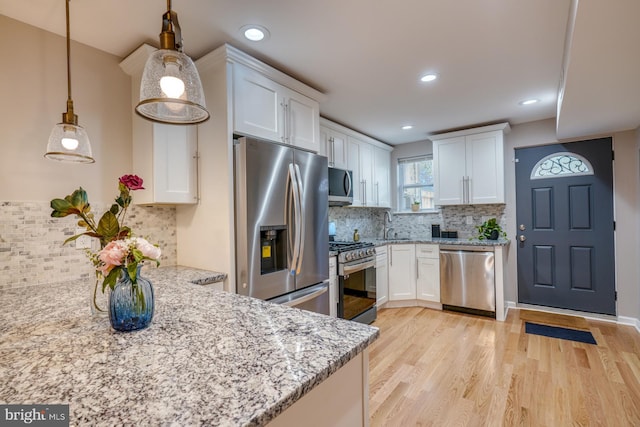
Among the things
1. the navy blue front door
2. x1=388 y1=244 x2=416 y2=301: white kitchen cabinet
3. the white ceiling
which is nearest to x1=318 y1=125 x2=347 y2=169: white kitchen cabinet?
the white ceiling

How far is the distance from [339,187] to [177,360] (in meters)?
2.78

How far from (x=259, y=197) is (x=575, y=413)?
2.47 m

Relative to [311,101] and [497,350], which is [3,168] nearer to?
[311,101]

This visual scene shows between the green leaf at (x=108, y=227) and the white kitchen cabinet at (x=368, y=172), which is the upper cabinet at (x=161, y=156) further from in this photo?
the white kitchen cabinet at (x=368, y=172)

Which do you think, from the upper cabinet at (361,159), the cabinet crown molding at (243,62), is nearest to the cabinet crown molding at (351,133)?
the upper cabinet at (361,159)

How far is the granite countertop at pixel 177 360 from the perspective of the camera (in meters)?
0.59

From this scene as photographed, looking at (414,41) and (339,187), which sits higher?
(414,41)

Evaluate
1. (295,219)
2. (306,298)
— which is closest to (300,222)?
(295,219)

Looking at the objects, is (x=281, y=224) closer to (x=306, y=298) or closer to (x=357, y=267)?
(x=306, y=298)

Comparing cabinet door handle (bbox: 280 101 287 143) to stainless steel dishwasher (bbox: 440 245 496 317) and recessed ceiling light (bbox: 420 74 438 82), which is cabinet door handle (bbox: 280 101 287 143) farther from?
stainless steel dishwasher (bbox: 440 245 496 317)

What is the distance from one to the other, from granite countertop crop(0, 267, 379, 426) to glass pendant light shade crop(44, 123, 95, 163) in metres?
0.74

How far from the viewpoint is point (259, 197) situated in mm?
2084

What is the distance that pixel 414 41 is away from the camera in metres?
2.01

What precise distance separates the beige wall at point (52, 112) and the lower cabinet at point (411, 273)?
3279 mm
